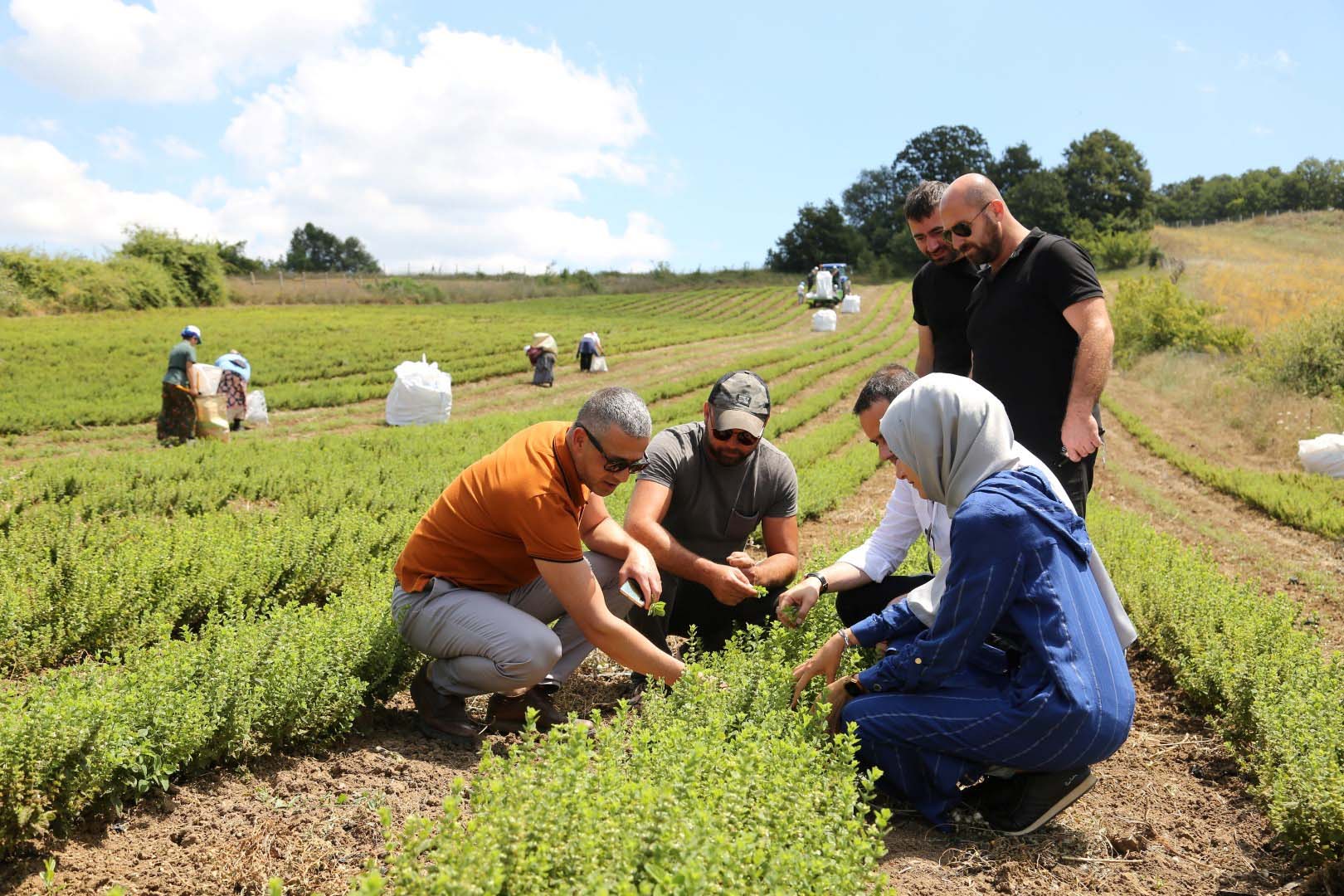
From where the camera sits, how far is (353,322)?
29.1 meters

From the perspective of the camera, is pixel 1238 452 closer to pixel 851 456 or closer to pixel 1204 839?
pixel 851 456

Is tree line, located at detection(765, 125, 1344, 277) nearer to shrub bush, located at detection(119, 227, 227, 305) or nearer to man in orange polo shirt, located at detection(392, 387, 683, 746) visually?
shrub bush, located at detection(119, 227, 227, 305)

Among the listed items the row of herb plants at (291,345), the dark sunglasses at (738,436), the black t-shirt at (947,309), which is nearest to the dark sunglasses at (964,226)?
the black t-shirt at (947,309)

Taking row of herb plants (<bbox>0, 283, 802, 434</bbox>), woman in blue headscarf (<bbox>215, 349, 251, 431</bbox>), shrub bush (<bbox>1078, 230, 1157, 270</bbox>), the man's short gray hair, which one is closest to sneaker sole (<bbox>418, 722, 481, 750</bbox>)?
the man's short gray hair

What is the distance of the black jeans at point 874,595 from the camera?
409 cm

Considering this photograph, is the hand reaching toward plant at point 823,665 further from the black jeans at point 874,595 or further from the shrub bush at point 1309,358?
the shrub bush at point 1309,358

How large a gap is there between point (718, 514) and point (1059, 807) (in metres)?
2.02

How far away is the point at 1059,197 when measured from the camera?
63.4 m

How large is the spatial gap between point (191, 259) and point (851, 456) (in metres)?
37.8

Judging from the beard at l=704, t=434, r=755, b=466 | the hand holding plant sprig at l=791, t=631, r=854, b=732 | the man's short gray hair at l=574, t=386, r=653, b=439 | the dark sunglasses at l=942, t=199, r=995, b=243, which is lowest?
the hand holding plant sprig at l=791, t=631, r=854, b=732

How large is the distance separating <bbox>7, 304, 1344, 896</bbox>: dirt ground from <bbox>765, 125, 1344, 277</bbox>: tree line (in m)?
54.2

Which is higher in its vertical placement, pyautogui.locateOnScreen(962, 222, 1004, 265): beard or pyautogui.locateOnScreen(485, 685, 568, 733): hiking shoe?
pyautogui.locateOnScreen(962, 222, 1004, 265): beard

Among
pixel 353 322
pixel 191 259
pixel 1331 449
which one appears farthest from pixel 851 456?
pixel 191 259

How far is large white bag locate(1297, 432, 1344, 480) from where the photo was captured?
11039 millimetres
